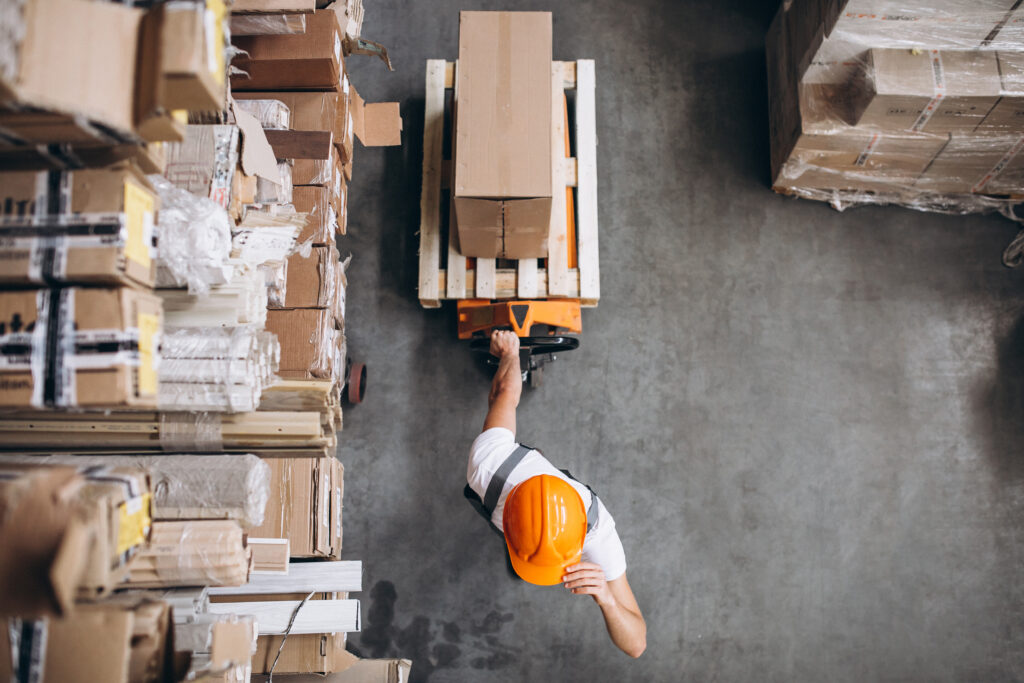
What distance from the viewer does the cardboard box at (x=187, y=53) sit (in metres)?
1.33

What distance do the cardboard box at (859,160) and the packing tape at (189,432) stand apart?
3.40 metres

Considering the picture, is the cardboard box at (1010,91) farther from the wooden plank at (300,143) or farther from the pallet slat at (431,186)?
the wooden plank at (300,143)

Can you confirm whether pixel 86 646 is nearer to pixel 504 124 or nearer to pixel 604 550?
pixel 604 550

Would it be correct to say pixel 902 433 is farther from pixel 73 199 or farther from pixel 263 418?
pixel 73 199

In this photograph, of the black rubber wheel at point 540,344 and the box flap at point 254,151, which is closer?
the box flap at point 254,151

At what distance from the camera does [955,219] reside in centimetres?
390

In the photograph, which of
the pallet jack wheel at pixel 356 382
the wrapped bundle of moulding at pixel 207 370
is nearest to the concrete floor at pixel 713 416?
the pallet jack wheel at pixel 356 382

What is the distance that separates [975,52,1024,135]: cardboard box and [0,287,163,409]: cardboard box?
403 cm

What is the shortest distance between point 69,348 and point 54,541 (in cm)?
45

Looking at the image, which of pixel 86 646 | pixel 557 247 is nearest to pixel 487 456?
pixel 557 247

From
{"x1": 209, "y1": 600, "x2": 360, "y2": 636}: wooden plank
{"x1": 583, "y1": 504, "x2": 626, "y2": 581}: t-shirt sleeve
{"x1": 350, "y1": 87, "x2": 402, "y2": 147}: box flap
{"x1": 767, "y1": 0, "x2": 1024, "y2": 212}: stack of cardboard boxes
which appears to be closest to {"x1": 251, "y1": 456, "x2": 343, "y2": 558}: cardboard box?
{"x1": 209, "y1": 600, "x2": 360, "y2": 636}: wooden plank

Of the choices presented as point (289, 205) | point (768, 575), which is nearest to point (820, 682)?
point (768, 575)

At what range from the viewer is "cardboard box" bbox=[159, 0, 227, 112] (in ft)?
4.35

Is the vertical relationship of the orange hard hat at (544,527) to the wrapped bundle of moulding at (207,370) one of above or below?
below
